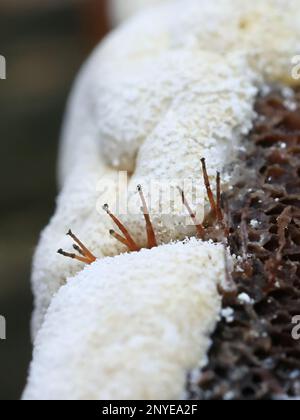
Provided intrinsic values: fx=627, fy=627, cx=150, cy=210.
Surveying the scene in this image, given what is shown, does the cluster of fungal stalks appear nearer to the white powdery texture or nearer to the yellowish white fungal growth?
the white powdery texture

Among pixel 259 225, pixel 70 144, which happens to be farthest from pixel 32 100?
pixel 259 225

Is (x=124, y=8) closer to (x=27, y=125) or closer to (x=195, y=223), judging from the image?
(x=27, y=125)

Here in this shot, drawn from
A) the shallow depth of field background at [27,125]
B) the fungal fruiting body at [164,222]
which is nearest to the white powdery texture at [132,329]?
the fungal fruiting body at [164,222]

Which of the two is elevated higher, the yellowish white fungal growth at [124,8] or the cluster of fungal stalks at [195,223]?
the yellowish white fungal growth at [124,8]

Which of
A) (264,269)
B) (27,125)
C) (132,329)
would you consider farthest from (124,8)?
(132,329)

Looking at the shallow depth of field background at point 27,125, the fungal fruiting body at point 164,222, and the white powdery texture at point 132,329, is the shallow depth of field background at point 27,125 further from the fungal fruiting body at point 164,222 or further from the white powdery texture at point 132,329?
the white powdery texture at point 132,329
